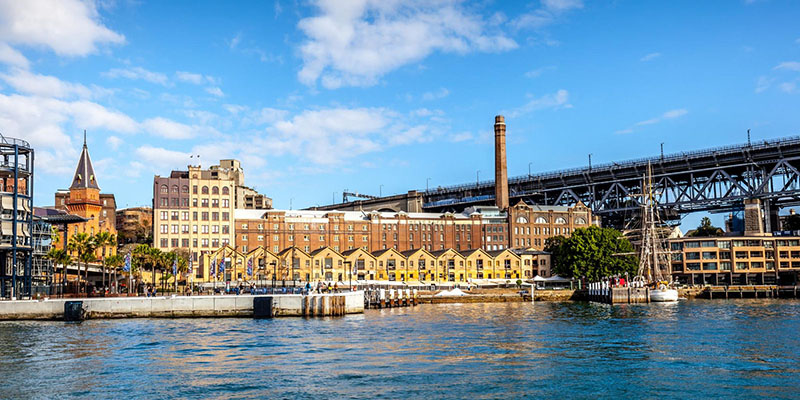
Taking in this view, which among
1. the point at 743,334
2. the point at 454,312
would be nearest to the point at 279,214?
the point at 454,312

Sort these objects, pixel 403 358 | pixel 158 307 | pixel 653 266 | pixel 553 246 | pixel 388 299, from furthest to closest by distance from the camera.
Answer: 1. pixel 553 246
2. pixel 653 266
3. pixel 388 299
4. pixel 158 307
5. pixel 403 358

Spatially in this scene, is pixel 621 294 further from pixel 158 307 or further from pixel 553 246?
pixel 158 307

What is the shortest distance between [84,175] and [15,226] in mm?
75082

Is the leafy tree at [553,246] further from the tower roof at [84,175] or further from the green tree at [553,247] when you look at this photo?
the tower roof at [84,175]

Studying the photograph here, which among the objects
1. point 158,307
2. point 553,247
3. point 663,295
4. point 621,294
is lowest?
point 663,295

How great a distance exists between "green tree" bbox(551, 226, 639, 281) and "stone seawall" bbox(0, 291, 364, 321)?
2896 inches

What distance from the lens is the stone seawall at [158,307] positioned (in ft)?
298

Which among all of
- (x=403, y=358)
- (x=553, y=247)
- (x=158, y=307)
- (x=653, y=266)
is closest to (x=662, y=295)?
(x=653, y=266)

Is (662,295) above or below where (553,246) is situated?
below

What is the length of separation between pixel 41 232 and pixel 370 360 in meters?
85.2

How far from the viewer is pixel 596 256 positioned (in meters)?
157

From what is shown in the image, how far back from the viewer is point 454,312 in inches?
4195

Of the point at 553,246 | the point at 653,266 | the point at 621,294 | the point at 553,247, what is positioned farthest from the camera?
the point at 553,246

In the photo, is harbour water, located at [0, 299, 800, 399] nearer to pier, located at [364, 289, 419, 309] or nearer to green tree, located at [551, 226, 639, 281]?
pier, located at [364, 289, 419, 309]
